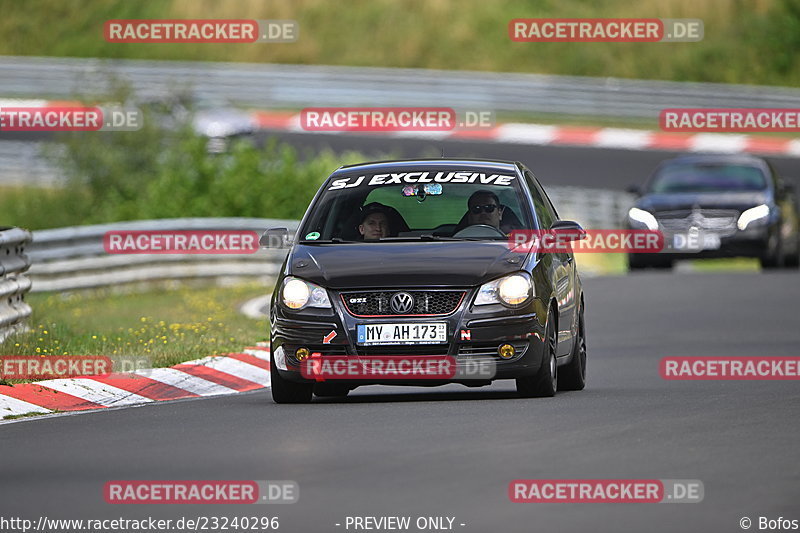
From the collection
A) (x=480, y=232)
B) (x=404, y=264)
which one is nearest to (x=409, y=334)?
(x=404, y=264)

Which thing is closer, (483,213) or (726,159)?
(483,213)

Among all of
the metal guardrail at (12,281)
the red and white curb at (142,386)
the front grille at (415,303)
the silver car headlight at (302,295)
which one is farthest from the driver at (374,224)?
the metal guardrail at (12,281)

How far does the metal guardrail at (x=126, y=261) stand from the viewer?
76.0ft

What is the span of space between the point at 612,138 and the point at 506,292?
29893mm

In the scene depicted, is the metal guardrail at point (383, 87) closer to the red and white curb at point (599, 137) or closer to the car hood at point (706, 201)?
the red and white curb at point (599, 137)

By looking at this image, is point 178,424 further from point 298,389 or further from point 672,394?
point 672,394

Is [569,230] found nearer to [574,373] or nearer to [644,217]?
[574,373]

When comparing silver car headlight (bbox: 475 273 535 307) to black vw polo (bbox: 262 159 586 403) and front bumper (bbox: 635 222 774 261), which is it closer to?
black vw polo (bbox: 262 159 586 403)

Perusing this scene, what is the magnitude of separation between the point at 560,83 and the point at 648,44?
6987 mm

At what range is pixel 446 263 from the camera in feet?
39.0

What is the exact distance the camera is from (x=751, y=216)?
83.3ft

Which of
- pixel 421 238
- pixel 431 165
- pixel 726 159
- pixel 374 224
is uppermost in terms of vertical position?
pixel 726 159

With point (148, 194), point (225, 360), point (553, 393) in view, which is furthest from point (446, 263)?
point (148, 194)

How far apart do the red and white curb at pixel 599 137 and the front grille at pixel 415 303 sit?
2871 cm
